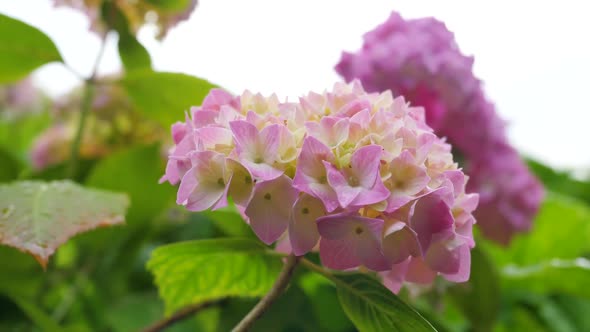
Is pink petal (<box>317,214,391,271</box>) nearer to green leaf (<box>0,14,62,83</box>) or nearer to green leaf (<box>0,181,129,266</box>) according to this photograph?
green leaf (<box>0,181,129,266</box>)

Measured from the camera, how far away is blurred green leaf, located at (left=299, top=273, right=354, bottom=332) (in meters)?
0.57

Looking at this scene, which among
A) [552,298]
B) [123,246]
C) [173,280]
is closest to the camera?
[173,280]

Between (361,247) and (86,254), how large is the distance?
48cm

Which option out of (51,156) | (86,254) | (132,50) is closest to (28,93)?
(51,156)

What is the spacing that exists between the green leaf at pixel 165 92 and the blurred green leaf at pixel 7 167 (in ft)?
0.54

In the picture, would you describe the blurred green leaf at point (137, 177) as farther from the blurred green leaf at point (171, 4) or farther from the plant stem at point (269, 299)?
the plant stem at point (269, 299)

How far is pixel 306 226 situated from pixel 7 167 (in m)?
0.44

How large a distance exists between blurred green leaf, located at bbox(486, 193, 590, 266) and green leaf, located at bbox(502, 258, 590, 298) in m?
0.18

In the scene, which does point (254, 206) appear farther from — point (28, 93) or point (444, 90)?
point (28, 93)

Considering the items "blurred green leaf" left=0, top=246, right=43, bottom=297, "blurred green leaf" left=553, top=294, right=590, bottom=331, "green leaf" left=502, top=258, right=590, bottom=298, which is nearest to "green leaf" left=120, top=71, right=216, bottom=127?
"blurred green leaf" left=0, top=246, right=43, bottom=297

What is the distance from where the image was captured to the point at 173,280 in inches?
15.0

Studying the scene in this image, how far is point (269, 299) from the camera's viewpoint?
283mm

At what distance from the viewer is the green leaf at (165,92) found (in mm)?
458

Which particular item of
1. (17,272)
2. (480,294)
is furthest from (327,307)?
(17,272)
